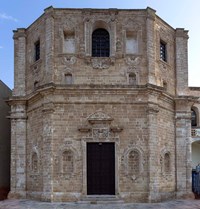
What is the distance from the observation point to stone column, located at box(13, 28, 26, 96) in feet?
74.4

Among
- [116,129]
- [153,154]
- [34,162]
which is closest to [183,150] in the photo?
[153,154]

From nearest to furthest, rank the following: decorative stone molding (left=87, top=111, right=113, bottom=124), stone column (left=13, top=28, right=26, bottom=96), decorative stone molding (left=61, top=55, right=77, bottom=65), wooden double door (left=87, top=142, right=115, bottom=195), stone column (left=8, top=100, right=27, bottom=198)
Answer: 1. wooden double door (left=87, top=142, right=115, bottom=195)
2. decorative stone molding (left=87, top=111, right=113, bottom=124)
3. decorative stone molding (left=61, top=55, right=77, bottom=65)
4. stone column (left=8, top=100, right=27, bottom=198)
5. stone column (left=13, top=28, right=26, bottom=96)

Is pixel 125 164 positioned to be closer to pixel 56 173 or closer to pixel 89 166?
pixel 89 166

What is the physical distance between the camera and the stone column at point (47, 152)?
19344 millimetres

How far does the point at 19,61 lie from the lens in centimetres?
2292

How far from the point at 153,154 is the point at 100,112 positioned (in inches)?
137

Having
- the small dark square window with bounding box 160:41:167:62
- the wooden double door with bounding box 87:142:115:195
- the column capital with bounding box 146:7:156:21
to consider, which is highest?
the column capital with bounding box 146:7:156:21

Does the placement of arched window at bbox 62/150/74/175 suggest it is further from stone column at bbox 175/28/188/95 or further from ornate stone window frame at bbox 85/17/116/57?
stone column at bbox 175/28/188/95

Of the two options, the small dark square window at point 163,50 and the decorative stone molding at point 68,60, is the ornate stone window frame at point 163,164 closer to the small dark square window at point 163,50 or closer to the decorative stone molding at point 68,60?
the small dark square window at point 163,50

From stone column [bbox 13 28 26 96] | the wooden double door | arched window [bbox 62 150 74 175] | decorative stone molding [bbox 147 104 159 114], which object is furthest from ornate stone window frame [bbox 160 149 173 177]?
stone column [bbox 13 28 26 96]

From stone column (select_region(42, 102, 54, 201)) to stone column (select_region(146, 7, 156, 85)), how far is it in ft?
18.2

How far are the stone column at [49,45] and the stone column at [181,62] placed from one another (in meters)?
7.48

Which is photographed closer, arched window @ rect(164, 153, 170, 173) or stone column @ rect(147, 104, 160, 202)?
stone column @ rect(147, 104, 160, 202)

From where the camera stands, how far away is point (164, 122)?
69.9ft
